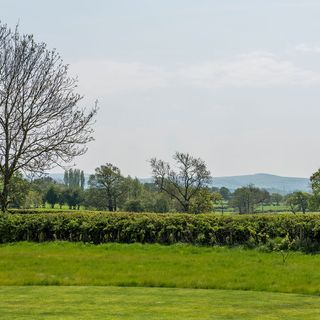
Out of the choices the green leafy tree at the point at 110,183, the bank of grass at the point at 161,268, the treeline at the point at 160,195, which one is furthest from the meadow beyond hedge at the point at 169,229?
the green leafy tree at the point at 110,183

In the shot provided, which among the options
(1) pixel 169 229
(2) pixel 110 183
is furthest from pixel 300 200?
(1) pixel 169 229

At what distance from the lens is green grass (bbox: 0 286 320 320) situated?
7949 millimetres

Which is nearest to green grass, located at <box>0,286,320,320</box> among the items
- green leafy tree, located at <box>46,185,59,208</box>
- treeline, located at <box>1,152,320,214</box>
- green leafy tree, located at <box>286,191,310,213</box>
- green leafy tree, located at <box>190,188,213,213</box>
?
treeline, located at <box>1,152,320,214</box>

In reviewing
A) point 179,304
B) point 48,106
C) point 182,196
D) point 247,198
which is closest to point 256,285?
point 179,304

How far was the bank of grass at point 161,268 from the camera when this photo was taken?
1283cm

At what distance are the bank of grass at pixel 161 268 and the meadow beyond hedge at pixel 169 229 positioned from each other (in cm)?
100

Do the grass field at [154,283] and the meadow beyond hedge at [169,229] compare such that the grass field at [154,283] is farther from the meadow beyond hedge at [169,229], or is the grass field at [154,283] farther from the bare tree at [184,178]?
the bare tree at [184,178]

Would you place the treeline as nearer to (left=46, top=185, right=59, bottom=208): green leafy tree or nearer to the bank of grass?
(left=46, top=185, right=59, bottom=208): green leafy tree

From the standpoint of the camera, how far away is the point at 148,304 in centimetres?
913

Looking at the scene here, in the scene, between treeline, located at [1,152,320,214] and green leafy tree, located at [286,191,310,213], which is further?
green leafy tree, located at [286,191,310,213]

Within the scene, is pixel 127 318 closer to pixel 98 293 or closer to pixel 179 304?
pixel 179 304

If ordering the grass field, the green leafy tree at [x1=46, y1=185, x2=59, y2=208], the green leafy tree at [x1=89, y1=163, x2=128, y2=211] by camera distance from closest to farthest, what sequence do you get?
the grass field, the green leafy tree at [x1=89, y1=163, x2=128, y2=211], the green leafy tree at [x1=46, y1=185, x2=59, y2=208]

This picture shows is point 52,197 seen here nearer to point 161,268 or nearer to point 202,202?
point 202,202

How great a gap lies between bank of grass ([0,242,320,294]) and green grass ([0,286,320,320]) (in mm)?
1248
